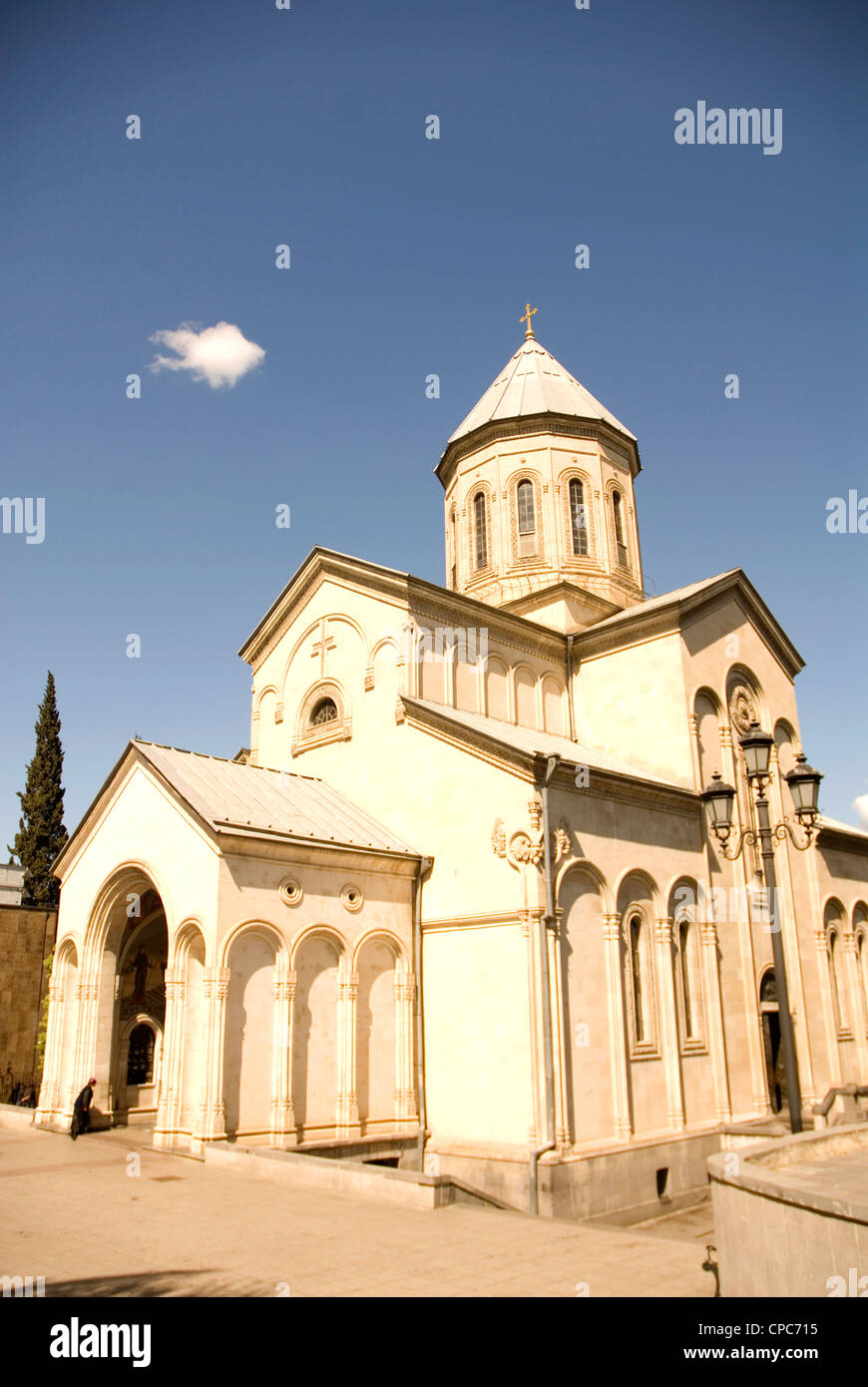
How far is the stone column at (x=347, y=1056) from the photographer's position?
16094mm

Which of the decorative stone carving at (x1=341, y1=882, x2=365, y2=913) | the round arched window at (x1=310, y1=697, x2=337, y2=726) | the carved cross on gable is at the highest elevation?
the carved cross on gable

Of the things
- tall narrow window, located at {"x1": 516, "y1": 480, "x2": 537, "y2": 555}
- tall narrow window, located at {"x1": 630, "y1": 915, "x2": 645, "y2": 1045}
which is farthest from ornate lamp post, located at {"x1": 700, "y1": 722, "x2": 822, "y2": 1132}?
tall narrow window, located at {"x1": 516, "y1": 480, "x2": 537, "y2": 555}

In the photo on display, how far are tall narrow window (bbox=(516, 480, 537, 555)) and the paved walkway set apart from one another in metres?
17.5

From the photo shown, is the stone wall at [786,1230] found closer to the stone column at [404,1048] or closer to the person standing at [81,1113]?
the stone column at [404,1048]

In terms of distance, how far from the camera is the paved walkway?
7.96m

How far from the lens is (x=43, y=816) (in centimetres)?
4144

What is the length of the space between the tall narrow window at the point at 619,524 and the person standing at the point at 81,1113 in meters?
18.2

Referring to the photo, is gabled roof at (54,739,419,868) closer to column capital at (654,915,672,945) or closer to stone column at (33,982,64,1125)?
stone column at (33,982,64,1125)

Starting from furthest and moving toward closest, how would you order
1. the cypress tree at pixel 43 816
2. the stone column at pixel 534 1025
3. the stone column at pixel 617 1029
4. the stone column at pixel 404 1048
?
1. the cypress tree at pixel 43 816
2. the stone column at pixel 404 1048
3. the stone column at pixel 617 1029
4. the stone column at pixel 534 1025

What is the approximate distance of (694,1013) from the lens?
1867 cm

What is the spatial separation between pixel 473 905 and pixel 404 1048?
285cm

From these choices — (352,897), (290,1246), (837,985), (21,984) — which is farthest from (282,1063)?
(21,984)

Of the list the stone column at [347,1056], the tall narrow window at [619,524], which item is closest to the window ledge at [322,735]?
the stone column at [347,1056]
